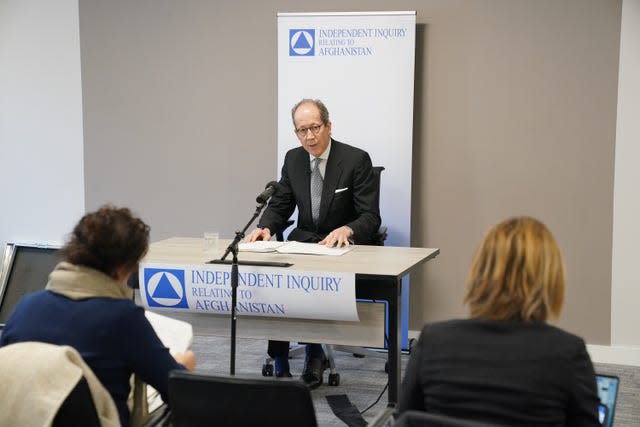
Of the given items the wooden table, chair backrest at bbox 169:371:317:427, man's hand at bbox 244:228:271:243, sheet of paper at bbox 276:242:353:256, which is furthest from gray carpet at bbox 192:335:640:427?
chair backrest at bbox 169:371:317:427

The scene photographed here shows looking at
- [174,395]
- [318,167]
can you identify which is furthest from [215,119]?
[174,395]

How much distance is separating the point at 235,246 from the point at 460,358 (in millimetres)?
1610

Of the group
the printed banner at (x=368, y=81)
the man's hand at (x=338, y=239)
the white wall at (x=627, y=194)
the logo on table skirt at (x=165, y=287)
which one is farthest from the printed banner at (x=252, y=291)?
the white wall at (x=627, y=194)

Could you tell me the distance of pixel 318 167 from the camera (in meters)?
4.46

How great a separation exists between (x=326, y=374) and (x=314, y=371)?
25 centimetres

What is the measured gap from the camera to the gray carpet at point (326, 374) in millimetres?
4027

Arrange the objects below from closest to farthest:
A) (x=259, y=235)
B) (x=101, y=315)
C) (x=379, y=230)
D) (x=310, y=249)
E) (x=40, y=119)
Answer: (x=101, y=315), (x=310, y=249), (x=259, y=235), (x=379, y=230), (x=40, y=119)

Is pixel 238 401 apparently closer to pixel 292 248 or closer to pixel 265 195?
pixel 265 195

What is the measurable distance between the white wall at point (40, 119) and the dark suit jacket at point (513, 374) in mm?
4560

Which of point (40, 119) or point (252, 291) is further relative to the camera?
point (40, 119)

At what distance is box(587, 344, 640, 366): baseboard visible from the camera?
481cm

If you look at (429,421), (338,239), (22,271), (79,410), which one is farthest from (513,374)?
(22,271)

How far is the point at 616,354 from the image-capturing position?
4.84 metres

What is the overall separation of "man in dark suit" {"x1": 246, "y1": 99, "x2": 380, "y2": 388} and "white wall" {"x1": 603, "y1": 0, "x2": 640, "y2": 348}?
152 cm
